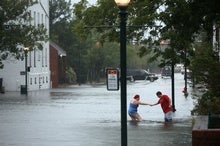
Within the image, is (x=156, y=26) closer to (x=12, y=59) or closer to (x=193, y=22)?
(x=193, y=22)

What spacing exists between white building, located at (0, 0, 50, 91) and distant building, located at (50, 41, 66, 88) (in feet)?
10.2

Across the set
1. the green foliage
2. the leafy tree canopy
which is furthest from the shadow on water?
the green foliage

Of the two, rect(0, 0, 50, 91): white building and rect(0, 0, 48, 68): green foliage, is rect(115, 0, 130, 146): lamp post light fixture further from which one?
rect(0, 0, 50, 91): white building

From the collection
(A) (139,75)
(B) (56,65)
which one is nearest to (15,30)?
(B) (56,65)

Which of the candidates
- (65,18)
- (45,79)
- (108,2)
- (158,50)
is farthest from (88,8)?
(65,18)

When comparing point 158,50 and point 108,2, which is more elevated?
point 108,2

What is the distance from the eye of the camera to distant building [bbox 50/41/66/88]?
87125mm

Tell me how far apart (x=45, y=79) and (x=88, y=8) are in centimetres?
4999

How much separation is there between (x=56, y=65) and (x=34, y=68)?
1322cm

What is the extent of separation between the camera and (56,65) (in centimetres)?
9012

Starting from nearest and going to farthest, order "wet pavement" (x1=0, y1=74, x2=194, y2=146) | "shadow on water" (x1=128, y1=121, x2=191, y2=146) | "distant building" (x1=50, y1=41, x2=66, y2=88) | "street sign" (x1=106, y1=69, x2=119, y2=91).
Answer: "street sign" (x1=106, y1=69, x2=119, y2=91)
"shadow on water" (x1=128, y1=121, x2=191, y2=146)
"wet pavement" (x1=0, y1=74, x2=194, y2=146)
"distant building" (x1=50, y1=41, x2=66, y2=88)

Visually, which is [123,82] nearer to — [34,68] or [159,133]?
[159,133]

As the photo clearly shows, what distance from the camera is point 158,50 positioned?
3212cm

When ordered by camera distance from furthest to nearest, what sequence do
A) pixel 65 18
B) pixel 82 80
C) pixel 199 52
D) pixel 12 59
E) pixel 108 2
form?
pixel 65 18
pixel 82 80
pixel 12 59
pixel 108 2
pixel 199 52
